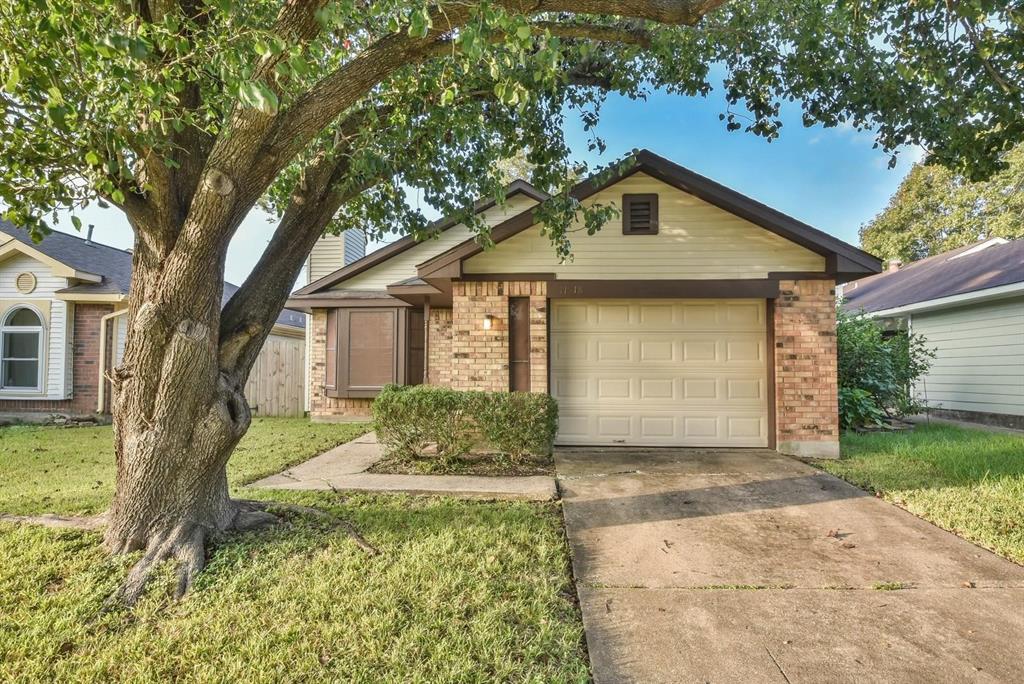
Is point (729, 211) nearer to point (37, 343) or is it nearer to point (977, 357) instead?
point (977, 357)

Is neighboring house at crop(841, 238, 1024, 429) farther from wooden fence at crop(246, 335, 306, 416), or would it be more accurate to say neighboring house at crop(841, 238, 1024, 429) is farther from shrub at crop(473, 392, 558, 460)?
wooden fence at crop(246, 335, 306, 416)

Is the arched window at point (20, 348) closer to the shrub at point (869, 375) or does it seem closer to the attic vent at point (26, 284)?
the attic vent at point (26, 284)

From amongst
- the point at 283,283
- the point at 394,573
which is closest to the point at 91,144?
the point at 283,283

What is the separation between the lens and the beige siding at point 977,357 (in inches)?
387

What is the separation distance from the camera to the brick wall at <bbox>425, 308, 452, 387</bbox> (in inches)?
423

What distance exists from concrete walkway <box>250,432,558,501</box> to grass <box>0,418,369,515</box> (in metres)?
0.46

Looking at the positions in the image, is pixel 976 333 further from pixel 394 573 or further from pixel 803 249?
pixel 394 573

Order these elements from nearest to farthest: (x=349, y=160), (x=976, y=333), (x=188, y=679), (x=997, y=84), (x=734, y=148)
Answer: (x=188, y=679)
(x=349, y=160)
(x=997, y=84)
(x=976, y=333)
(x=734, y=148)

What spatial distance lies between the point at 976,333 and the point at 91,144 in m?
15.1

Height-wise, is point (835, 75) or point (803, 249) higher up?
point (835, 75)

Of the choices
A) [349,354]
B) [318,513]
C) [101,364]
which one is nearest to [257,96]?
[318,513]

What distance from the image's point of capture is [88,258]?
12.8 m

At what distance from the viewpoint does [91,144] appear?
320cm

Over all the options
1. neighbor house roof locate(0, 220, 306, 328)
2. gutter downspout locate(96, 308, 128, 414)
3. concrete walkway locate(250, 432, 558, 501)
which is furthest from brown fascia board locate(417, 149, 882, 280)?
→ gutter downspout locate(96, 308, 128, 414)
